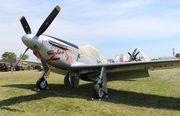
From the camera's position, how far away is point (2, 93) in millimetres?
8328

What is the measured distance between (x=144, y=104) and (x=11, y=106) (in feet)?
15.9

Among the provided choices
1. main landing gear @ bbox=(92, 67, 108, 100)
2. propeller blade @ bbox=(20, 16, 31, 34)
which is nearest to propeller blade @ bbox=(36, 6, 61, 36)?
propeller blade @ bbox=(20, 16, 31, 34)

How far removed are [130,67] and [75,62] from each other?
2734 millimetres

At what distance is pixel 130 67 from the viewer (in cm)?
836

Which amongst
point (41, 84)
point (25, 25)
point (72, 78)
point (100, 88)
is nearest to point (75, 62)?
point (72, 78)

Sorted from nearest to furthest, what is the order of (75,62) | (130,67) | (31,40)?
(31,40) < (130,67) < (75,62)

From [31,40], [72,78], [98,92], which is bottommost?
[98,92]

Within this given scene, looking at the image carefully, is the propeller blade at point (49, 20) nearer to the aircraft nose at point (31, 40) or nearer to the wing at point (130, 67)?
the aircraft nose at point (31, 40)

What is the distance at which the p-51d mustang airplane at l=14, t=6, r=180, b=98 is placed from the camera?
7.46 meters

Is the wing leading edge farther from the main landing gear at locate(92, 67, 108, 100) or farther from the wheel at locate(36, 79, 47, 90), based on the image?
the wheel at locate(36, 79, 47, 90)

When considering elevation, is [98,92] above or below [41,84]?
below

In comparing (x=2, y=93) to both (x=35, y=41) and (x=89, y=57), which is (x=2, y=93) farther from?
(x=89, y=57)

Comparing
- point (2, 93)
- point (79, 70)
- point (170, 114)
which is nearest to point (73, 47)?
point (79, 70)

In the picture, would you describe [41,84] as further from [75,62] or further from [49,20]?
[49,20]
